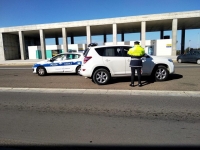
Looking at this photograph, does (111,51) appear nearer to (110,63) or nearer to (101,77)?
(110,63)

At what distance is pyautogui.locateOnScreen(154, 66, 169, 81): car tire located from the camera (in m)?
7.49

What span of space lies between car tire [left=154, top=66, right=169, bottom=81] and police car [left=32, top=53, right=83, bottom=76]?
4.82m

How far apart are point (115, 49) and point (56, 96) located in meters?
3.39

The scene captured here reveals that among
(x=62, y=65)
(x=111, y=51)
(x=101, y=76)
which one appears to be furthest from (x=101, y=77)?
(x=62, y=65)

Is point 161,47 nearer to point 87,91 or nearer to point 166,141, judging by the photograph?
point 87,91

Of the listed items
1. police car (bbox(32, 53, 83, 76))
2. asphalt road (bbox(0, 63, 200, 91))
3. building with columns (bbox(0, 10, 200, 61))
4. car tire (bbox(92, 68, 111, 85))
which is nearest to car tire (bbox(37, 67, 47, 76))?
police car (bbox(32, 53, 83, 76))

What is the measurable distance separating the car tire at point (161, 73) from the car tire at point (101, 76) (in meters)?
2.30

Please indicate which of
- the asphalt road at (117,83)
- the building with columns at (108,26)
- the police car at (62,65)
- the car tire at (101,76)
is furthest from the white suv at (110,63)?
the building with columns at (108,26)

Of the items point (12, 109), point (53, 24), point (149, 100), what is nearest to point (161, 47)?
point (53, 24)

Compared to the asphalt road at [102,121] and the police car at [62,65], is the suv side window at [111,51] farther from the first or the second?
the police car at [62,65]

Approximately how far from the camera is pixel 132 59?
6594mm

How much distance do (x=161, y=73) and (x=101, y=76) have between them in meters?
2.88

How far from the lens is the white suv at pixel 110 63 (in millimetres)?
7168

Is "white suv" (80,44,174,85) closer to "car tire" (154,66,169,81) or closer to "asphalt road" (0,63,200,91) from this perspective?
"car tire" (154,66,169,81)
